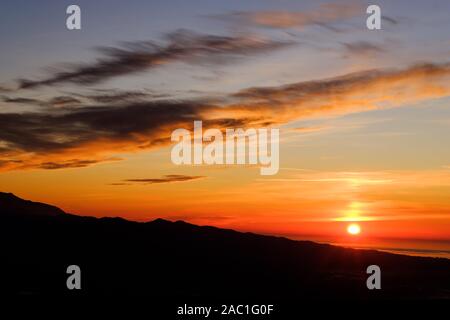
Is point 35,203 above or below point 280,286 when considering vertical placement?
above

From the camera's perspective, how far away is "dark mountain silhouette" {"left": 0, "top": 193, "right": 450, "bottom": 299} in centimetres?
4788

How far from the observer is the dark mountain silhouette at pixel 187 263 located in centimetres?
4788

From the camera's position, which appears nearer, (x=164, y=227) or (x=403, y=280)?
(x=403, y=280)

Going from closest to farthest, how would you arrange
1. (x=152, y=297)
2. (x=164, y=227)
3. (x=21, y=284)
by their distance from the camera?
(x=152, y=297) < (x=21, y=284) < (x=164, y=227)

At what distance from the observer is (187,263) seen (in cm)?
A: 6150

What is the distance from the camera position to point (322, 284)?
5238 cm

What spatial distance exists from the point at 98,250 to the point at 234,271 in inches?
596

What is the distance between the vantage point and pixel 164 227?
78.8 meters

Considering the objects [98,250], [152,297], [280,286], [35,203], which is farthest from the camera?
[35,203]
